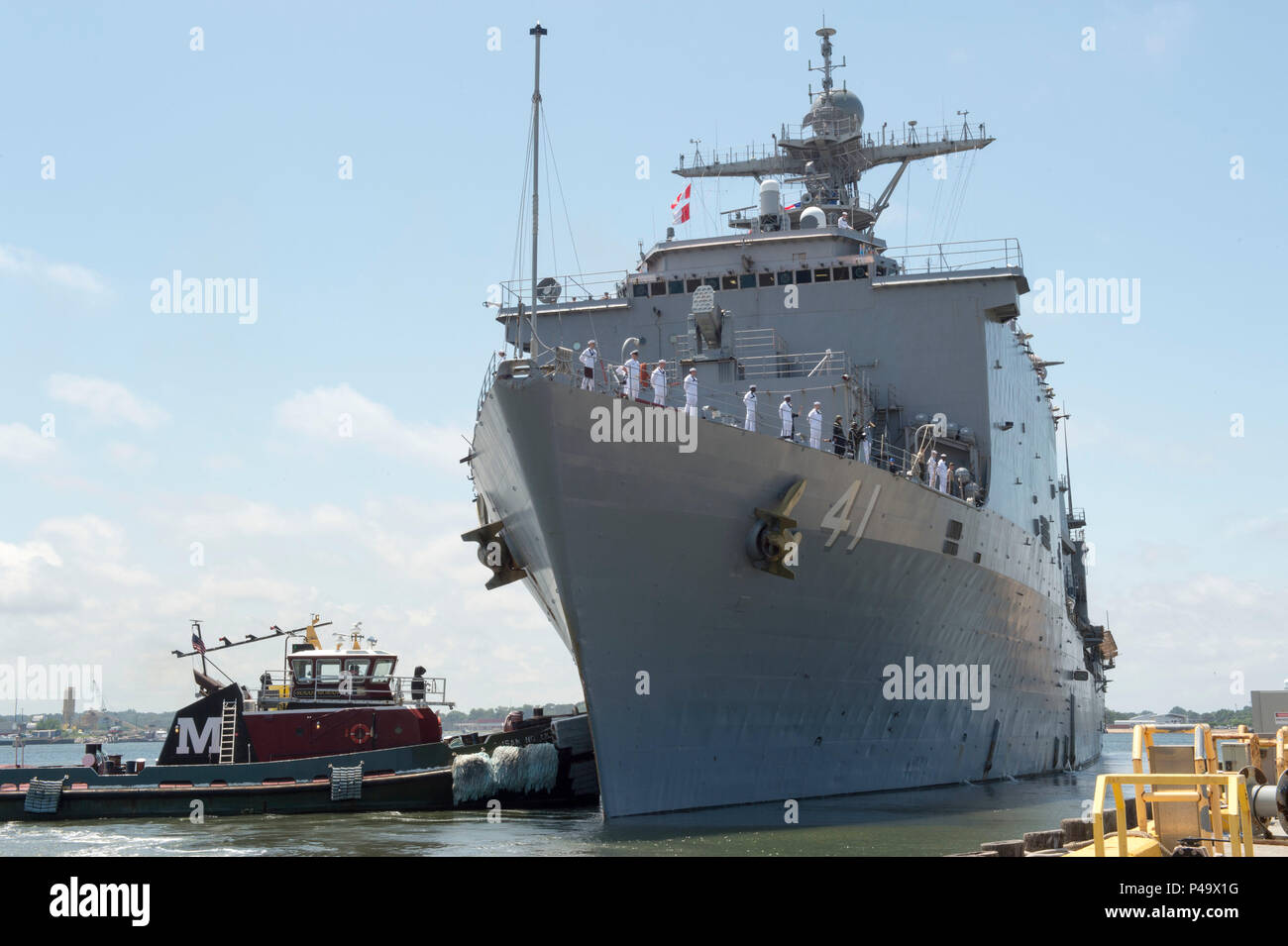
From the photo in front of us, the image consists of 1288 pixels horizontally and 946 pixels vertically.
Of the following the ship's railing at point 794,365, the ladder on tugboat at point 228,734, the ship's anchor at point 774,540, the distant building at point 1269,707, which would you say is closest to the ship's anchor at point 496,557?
the ship's anchor at point 774,540

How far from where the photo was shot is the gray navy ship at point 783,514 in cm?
1502

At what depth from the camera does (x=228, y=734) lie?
74.1 ft

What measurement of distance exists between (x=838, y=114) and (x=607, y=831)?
21.6 metres

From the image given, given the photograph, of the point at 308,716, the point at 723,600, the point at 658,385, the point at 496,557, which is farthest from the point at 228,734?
the point at 658,385

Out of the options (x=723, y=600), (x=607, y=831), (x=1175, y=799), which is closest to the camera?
(x=1175, y=799)

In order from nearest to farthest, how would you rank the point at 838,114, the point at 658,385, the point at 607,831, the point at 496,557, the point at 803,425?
the point at 607,831 → the point at 658,385 → the point at 496,557 → the point at 803,425 → the point at 838,114

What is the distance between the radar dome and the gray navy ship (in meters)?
3.10

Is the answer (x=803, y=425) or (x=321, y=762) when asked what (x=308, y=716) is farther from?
(x=803, y=425)

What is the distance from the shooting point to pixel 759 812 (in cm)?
1585
